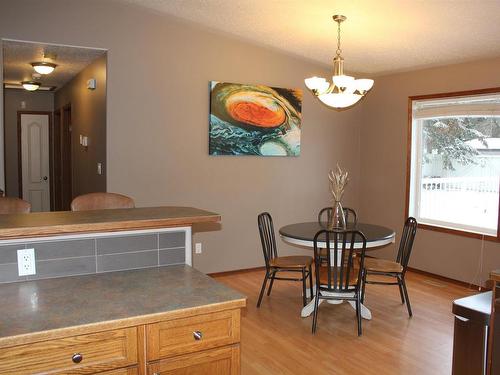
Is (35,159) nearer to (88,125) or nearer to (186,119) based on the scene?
(88,125)

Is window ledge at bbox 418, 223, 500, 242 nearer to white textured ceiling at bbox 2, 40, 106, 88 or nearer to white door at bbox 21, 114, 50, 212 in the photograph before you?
white textured ceiling at bbox 2, 40, 106, 88

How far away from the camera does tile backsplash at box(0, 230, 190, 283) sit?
1959 millimetres

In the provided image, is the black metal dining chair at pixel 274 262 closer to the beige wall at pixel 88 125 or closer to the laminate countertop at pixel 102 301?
the beige wall at pixel 88 125

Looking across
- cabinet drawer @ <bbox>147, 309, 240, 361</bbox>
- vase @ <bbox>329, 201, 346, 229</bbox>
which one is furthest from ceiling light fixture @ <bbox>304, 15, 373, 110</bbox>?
cabinet drawer @ <bbox>147, 309, 240, 361</bbox>

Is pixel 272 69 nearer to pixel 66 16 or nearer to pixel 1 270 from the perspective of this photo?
pixel 66 16

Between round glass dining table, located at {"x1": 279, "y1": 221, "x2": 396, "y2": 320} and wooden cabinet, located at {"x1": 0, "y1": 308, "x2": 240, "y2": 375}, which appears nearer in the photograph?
wooden cabinet, located at {"x1": 0, "y1": 308, "x2": 240, "y2": 375}

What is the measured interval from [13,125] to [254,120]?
509cm

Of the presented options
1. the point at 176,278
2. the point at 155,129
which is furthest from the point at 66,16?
the point at 176,278

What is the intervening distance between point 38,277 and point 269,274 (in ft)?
8.75

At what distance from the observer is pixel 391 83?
6.08 metres

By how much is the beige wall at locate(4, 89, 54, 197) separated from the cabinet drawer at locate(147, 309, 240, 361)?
775cm

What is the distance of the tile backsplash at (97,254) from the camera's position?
196cm

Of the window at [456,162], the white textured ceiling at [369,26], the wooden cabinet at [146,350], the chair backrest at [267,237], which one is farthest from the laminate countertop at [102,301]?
the window at [456,162]

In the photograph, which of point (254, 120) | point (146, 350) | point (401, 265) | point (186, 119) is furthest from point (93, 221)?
point (254, 120)
